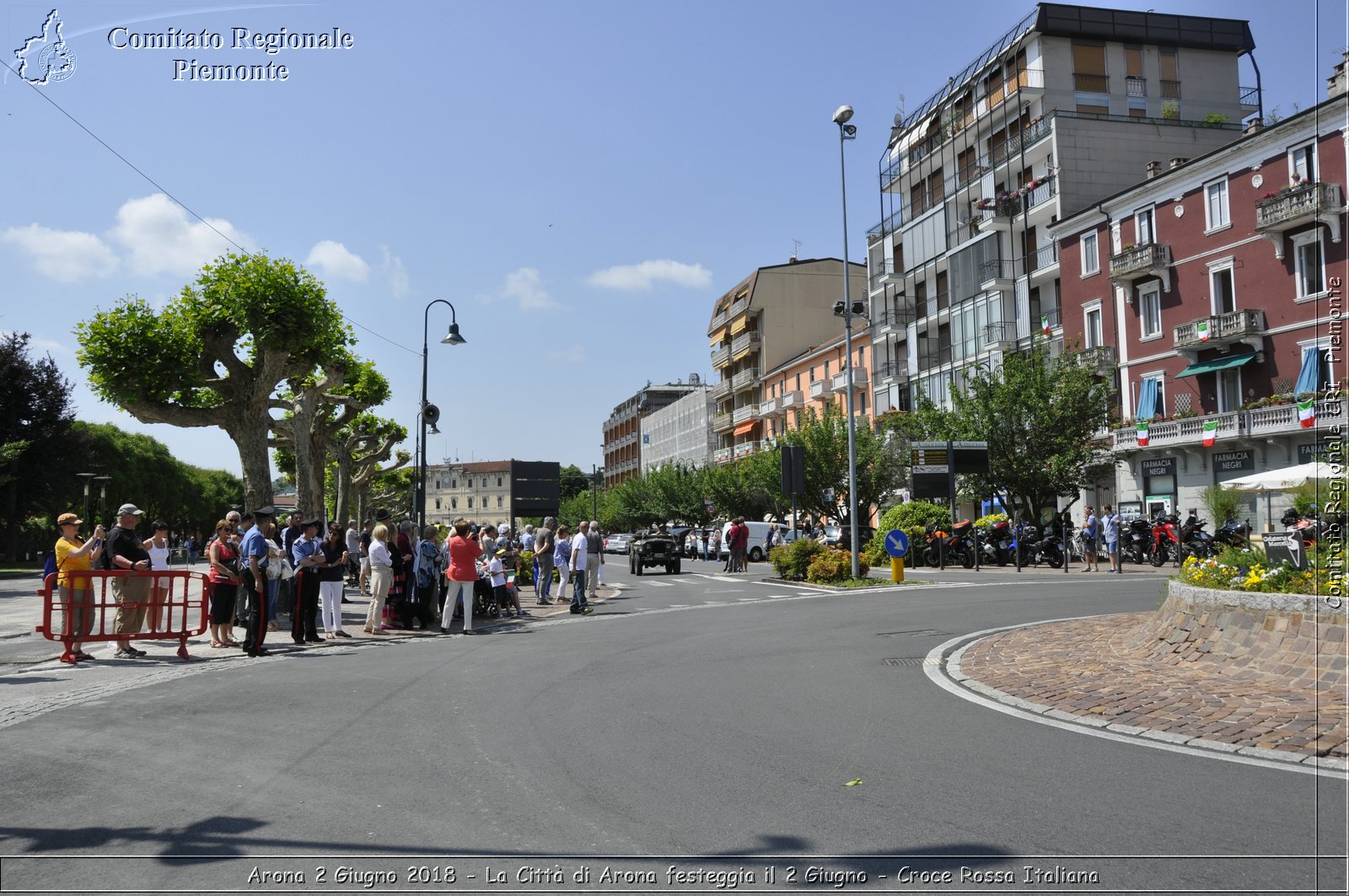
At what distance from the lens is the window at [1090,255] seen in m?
42.9

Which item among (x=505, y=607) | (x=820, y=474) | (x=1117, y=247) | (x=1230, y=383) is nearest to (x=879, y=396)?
(x=820, y=474)

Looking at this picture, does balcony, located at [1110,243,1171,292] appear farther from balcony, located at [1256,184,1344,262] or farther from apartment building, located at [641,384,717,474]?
apartment building, located at [641,384,717,474]

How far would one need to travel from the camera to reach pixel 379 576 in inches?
605

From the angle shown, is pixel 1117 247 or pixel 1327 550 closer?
pixel 1327 550

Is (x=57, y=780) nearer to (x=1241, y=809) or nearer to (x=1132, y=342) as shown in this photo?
(x=1241, y=809)

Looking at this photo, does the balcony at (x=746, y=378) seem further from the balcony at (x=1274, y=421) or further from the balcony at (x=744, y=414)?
the balcony at (x=1274, y=421)

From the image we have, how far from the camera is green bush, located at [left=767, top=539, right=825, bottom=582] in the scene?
87.9 feet

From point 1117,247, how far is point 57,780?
42616 mm

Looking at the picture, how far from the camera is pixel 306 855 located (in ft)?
14.7

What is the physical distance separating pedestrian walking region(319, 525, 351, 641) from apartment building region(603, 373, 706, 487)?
110958 mm

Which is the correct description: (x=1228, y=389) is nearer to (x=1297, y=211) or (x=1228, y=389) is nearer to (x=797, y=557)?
(x=1297, y=211)

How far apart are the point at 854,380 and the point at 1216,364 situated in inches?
1163

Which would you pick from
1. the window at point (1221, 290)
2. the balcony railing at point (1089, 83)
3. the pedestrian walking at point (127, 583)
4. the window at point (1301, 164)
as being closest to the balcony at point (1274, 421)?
the window at point (1221, 290)

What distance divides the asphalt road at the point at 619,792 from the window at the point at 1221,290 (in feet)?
107
